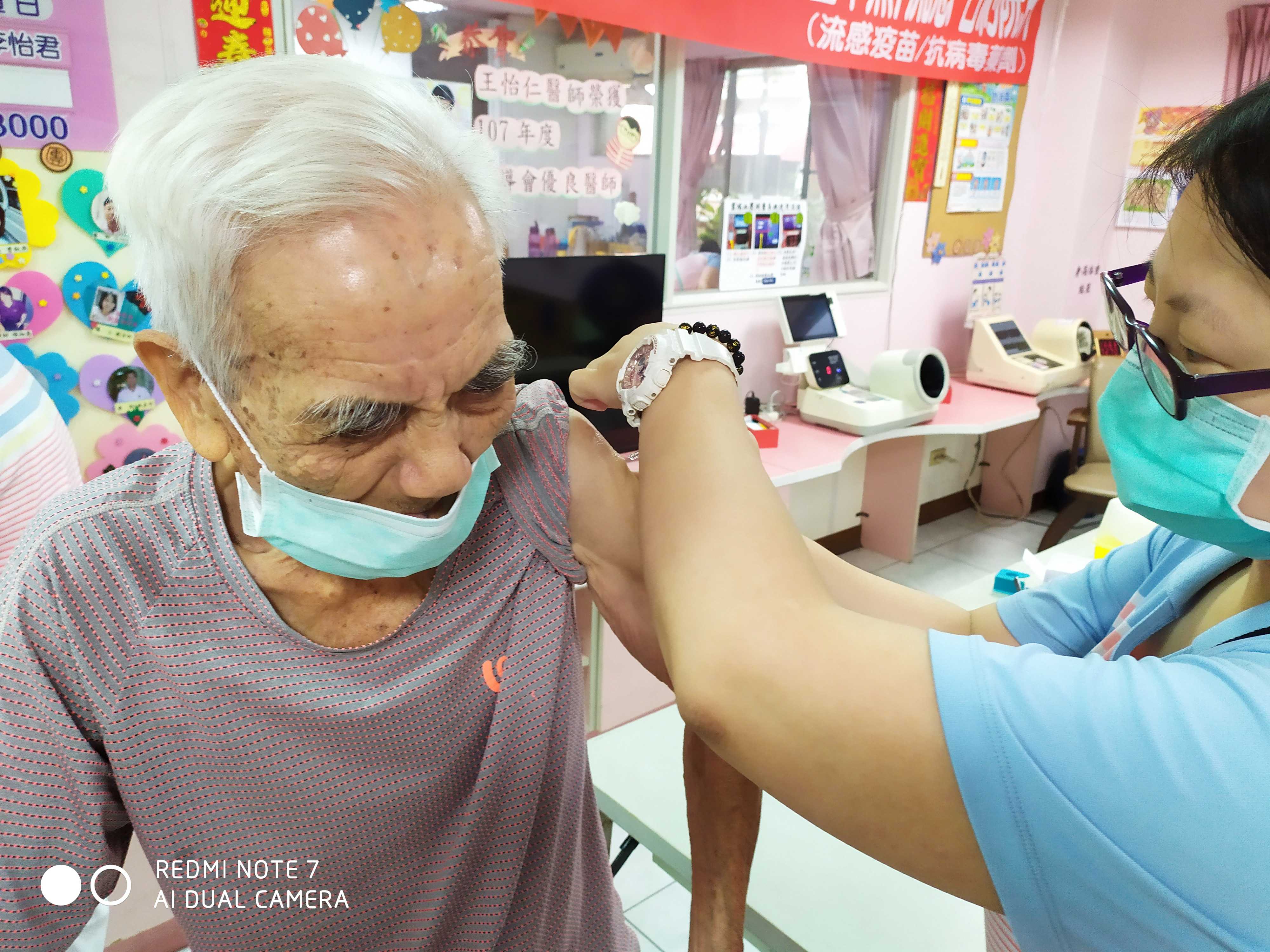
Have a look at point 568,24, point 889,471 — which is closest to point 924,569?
point 889,471

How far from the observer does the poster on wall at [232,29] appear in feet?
7.27

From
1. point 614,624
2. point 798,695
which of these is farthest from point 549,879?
point 798,695

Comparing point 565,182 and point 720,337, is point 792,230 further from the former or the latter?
point 720,337

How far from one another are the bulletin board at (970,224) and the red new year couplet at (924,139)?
0.39ft

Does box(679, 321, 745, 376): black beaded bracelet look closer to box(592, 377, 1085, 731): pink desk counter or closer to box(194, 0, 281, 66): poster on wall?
box(592, 377, 1085, 731): pink desk counter

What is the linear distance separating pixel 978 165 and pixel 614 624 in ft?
14.4

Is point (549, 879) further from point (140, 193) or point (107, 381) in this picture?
point (107, 381)

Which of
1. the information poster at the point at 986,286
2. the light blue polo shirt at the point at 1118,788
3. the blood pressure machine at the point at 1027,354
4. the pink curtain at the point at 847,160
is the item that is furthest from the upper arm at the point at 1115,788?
the information poster at the point at 986,286

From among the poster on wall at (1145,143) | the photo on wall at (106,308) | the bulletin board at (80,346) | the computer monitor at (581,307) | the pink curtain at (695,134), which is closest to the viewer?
the bulletin board at (80,346)

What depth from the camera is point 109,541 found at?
0.90 metres

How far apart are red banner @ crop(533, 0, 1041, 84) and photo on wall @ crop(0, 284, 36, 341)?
1.69 metres

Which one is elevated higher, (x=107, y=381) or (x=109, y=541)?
(x=109, y=541)

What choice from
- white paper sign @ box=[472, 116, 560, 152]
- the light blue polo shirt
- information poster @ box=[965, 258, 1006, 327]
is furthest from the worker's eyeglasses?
information poster @ box=[965, 258, 1006, 327]

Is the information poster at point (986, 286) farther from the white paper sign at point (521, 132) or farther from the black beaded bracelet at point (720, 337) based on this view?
the black beaded bracelet at point (720, 337)
